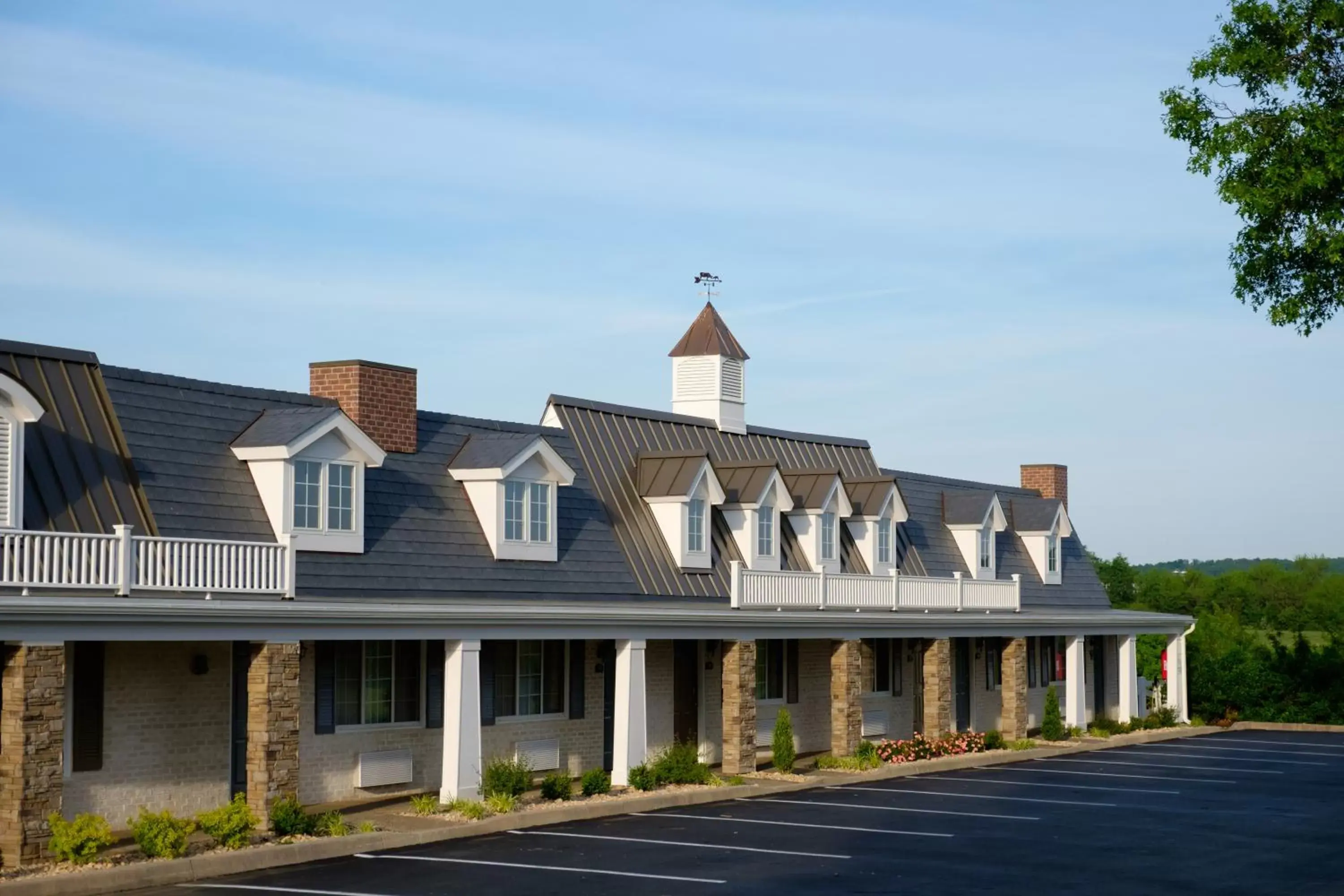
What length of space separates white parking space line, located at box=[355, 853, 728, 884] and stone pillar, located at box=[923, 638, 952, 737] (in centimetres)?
1646

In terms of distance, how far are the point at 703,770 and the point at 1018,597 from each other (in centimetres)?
1312

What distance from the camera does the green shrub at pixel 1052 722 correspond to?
3738 cm

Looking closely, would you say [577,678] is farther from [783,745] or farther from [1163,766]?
[1163,766]

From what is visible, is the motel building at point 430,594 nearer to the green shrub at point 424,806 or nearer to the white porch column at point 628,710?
the white porch column at point 628,710

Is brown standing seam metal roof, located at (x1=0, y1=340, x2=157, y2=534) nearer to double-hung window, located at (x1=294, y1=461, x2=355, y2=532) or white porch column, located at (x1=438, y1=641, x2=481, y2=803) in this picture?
double-hung window, located at (x1=294, y1=461, x2=355, y2=532)

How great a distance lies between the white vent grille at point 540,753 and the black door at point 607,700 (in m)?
1.31

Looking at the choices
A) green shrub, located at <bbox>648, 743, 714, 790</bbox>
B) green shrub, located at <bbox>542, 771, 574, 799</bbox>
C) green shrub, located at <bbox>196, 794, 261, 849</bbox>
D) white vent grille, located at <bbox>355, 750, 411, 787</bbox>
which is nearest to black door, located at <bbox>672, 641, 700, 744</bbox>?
green shrub, located at <bbox>648, 743, 714, 790</bbox>

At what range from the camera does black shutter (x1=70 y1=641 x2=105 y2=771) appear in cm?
1992

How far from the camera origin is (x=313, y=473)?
22.9 metres

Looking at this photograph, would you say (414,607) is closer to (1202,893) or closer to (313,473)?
(313,473)

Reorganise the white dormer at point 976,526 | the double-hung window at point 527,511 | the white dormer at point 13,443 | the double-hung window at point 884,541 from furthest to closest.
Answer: the white dormer at point 976,526, the double-hung window at point 884,541, the double-hung window at point 527,511, the white dormer at point 13,443

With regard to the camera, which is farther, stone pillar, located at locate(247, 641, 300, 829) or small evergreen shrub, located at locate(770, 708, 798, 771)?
small evergreen shrub, located at locate(770, 708, 798, 771)

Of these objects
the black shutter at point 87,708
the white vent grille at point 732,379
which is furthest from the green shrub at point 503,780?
the white vent grille at point 732,379

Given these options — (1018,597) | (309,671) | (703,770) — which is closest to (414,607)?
(309,671)
